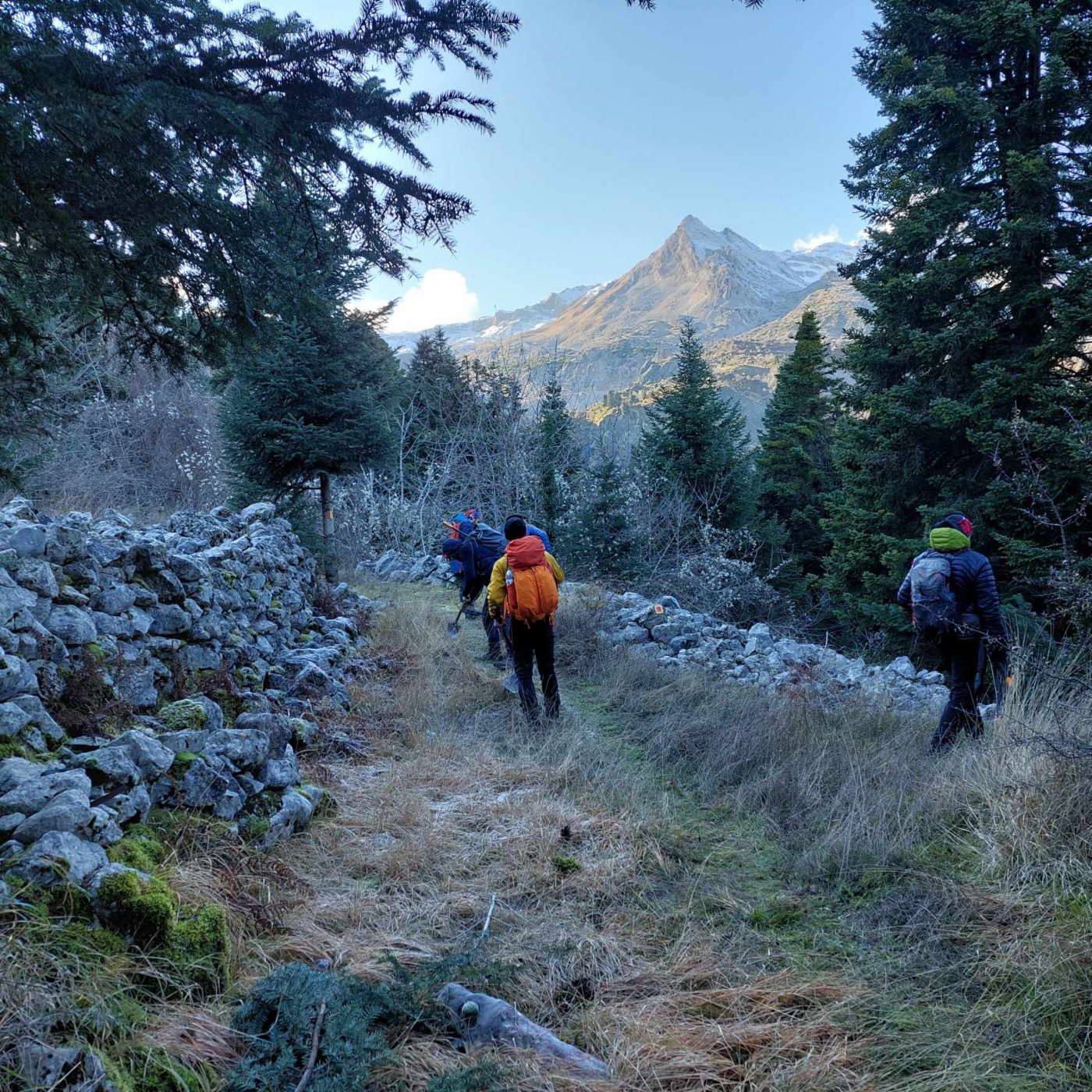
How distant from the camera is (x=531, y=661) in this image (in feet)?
21.5

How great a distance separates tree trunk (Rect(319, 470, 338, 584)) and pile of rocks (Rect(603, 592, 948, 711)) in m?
4.70

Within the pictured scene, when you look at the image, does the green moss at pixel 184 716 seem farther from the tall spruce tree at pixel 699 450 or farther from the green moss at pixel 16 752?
the tall spruce tree at pixel 699 450

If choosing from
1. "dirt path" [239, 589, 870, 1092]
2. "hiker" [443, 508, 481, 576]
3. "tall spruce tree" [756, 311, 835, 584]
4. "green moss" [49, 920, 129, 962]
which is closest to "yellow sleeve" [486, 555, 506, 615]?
"dirt path" [239, 589, 870, 1092]

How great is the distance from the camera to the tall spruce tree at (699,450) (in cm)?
1800

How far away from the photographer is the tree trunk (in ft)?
37.9

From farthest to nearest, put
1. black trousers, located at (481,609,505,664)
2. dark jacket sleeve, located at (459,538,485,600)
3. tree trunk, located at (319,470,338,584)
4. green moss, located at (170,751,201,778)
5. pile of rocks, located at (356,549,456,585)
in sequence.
Result: 1. pile of rocks, located at (356,549,456,585)
2. tree trunk, located at (319,470,338,584)
3. dark jacket sleeve, located at (459,538,485,600)
4. black trousers, located at (481,609,505,664)
5. green moss, located at (170,751,201,778)

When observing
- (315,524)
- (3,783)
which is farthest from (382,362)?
(3,783)

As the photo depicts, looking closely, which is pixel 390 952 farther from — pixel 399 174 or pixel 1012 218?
pixel 1012 218

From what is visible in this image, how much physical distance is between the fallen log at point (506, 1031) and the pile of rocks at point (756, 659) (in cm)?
517

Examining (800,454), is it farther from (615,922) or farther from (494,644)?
(615,922)

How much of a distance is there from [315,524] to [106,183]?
9468 mm

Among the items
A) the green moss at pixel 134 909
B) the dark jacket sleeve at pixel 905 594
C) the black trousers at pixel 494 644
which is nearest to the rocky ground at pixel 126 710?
the green moss at pixel 134 909

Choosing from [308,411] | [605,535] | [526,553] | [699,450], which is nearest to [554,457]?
[699,450]

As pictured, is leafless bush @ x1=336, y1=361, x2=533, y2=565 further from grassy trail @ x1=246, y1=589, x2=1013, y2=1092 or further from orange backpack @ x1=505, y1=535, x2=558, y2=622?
grassy trail @ x1=246, y1=589, x2=1013, y2=1092
